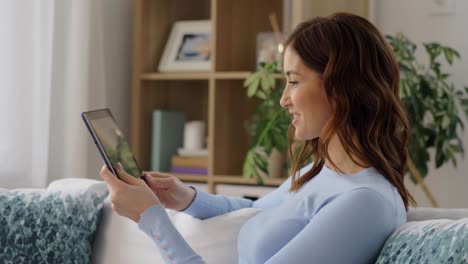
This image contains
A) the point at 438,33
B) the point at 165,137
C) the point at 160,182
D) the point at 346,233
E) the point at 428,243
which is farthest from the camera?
the point at 165,137

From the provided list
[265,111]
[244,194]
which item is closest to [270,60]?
[265,111]

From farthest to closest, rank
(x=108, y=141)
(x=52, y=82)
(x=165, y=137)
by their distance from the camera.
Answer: (x=165, y=137) < (x=52, y=82) < (x=108, y=141)

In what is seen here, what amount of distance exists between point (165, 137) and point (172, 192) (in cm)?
148

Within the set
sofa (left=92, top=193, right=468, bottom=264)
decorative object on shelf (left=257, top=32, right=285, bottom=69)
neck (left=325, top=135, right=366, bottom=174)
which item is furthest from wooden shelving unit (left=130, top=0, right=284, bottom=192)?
neck (left=325, top=135, right=366, bottom=174)

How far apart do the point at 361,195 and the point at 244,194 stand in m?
1.70

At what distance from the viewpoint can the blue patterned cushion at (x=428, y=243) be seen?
1164 mm

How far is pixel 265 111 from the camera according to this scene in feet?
10.2

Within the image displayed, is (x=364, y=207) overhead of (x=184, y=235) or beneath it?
overhead

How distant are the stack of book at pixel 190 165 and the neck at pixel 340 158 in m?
1.68

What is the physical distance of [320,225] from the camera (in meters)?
1.35

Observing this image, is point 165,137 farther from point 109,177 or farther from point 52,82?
point 109,177

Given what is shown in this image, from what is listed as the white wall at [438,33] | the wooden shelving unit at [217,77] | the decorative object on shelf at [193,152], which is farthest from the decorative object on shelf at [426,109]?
the decorative object on shelf at [193,152]

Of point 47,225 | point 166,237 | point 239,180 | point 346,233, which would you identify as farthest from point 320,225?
point 239,180

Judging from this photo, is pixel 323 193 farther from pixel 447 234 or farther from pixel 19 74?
pixel 19 74
